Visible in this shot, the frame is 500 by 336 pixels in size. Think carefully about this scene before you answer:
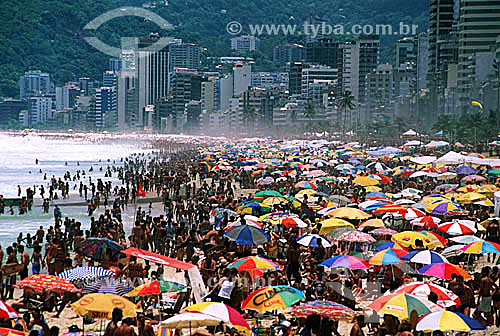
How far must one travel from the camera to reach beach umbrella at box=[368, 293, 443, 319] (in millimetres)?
9195

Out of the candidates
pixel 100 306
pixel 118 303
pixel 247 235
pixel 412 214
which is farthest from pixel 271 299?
pixel 412 214

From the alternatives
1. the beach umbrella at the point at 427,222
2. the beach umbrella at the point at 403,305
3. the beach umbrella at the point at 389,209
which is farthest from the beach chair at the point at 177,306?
the beach umbrella at the point at 389,209

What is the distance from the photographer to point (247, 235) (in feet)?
48.7

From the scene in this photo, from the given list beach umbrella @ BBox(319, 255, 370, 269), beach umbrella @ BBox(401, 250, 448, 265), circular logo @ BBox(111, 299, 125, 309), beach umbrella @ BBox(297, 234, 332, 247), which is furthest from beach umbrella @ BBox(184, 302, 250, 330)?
beach umbrella @ BBox(297, 234, 332, 247)

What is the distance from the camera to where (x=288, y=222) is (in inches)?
677

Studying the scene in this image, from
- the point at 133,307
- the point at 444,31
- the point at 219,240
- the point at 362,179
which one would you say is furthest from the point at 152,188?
the point at 444,31

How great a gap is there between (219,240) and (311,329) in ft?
25.8

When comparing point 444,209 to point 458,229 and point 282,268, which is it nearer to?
point 458,229

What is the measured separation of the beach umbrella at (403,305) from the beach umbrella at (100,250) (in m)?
7.48

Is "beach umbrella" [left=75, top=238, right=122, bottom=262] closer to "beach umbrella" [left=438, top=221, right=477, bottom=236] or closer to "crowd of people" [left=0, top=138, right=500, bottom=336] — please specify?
"crowd of people" [left=0, top=138, right=500, bottom=336]

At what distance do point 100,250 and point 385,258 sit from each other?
635 cm

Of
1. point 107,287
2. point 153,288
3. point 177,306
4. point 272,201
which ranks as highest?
point 272,201

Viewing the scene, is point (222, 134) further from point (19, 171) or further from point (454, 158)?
point (454, 158)

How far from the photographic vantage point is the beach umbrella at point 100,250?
15227mm
